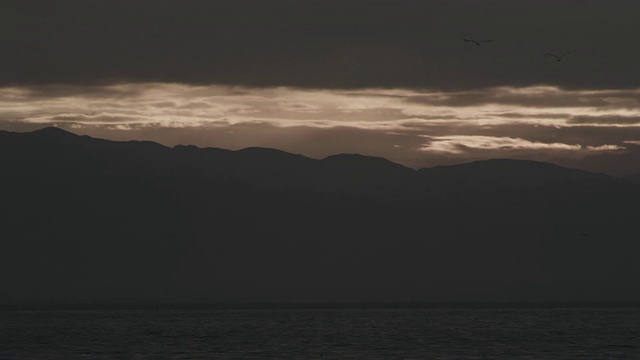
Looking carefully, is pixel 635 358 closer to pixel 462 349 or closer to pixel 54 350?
pixel 462 349

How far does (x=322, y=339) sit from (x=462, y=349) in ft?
101

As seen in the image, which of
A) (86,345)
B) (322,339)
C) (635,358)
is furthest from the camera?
(322,339)

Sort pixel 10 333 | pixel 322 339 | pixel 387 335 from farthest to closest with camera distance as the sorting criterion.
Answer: pixel 10 333 → pixel 387 335 → pixel 322 339

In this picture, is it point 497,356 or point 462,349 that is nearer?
point 497,356

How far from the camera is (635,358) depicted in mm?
123312

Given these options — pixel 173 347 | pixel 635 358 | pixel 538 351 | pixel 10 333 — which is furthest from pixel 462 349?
pixel 10 333

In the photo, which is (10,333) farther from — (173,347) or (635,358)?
(635,358)

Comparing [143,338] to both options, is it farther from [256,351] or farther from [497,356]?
[497,356]

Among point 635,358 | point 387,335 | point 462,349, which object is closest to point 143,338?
point 387,335

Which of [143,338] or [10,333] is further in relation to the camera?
[10,333]

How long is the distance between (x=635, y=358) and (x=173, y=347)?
1904 inches

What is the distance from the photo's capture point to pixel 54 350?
450ft

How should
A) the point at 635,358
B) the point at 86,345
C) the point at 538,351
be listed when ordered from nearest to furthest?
the point at 635,358, the point at 538,351, the point at 86,345

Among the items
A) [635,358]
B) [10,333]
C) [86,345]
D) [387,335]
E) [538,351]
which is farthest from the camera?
[10,333]
